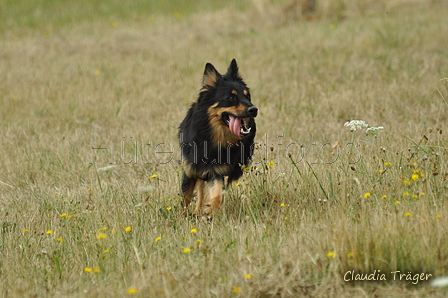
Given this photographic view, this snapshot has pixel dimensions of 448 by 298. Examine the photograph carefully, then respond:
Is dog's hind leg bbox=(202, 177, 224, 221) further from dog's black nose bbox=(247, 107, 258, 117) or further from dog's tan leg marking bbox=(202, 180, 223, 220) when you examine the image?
dog's black nose bbox=(247, 107, 258, 117)

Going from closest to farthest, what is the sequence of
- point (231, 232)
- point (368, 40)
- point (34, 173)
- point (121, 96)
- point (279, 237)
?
point (279, 237) < point (231, 232) < point (34, 173) < point (121, 96) < point (368, 40)

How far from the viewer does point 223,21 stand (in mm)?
13586

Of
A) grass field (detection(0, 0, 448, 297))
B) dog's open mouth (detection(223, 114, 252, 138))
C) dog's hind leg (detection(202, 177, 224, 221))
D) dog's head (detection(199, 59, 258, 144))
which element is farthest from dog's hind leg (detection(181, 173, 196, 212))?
dog's open mouth (detection(223, 114, 252, 138))

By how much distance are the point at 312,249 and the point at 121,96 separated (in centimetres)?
642

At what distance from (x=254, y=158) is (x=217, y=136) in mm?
1819

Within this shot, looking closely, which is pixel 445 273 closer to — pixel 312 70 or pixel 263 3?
pixel 312 70

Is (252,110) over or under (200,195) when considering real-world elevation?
over

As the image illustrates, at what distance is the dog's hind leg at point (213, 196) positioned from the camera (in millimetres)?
4364

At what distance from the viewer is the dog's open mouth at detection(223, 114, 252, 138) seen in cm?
446

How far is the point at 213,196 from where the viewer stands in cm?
446

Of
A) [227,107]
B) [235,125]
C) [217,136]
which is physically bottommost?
[217,136]

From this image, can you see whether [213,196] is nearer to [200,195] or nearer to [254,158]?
[200,195]

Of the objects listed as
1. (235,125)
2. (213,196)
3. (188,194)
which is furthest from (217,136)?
(188,194)

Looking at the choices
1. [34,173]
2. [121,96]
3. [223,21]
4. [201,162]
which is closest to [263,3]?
[223,21]
